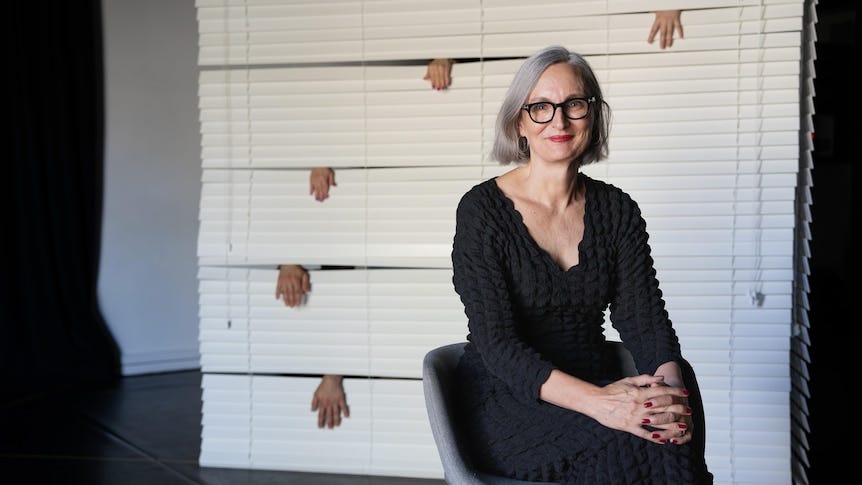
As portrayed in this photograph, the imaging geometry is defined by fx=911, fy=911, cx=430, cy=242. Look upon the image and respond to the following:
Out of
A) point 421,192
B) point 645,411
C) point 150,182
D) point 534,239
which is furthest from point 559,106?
point 150,182

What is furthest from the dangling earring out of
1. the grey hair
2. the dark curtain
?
the dark curtain

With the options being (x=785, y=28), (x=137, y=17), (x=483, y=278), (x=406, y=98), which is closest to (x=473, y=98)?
(x=406, y=98)

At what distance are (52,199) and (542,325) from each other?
427cm

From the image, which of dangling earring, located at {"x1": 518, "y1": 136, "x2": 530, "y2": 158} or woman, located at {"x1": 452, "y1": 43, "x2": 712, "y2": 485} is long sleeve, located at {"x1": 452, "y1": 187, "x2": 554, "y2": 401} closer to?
woman, located at {"x1": 452, "y1": 43, "x2": 712, "y2": 485}

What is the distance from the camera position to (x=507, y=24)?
12.1ft

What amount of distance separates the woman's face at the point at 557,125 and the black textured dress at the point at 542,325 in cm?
15

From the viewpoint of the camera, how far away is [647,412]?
1.85 m

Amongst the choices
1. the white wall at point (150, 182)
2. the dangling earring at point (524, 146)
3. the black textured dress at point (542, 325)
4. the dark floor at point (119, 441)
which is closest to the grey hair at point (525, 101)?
the dangling earring at point (524, 146)

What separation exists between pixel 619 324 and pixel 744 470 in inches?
67.9

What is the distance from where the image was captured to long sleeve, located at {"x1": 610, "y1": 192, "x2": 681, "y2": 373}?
7.19 ft

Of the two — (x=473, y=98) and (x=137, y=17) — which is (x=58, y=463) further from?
(x=137, y=17)

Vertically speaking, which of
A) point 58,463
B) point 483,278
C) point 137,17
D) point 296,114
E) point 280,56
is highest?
point 137,17

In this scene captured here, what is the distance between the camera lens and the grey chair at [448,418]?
197 cm

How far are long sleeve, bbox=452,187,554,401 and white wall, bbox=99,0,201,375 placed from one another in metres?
4.23
